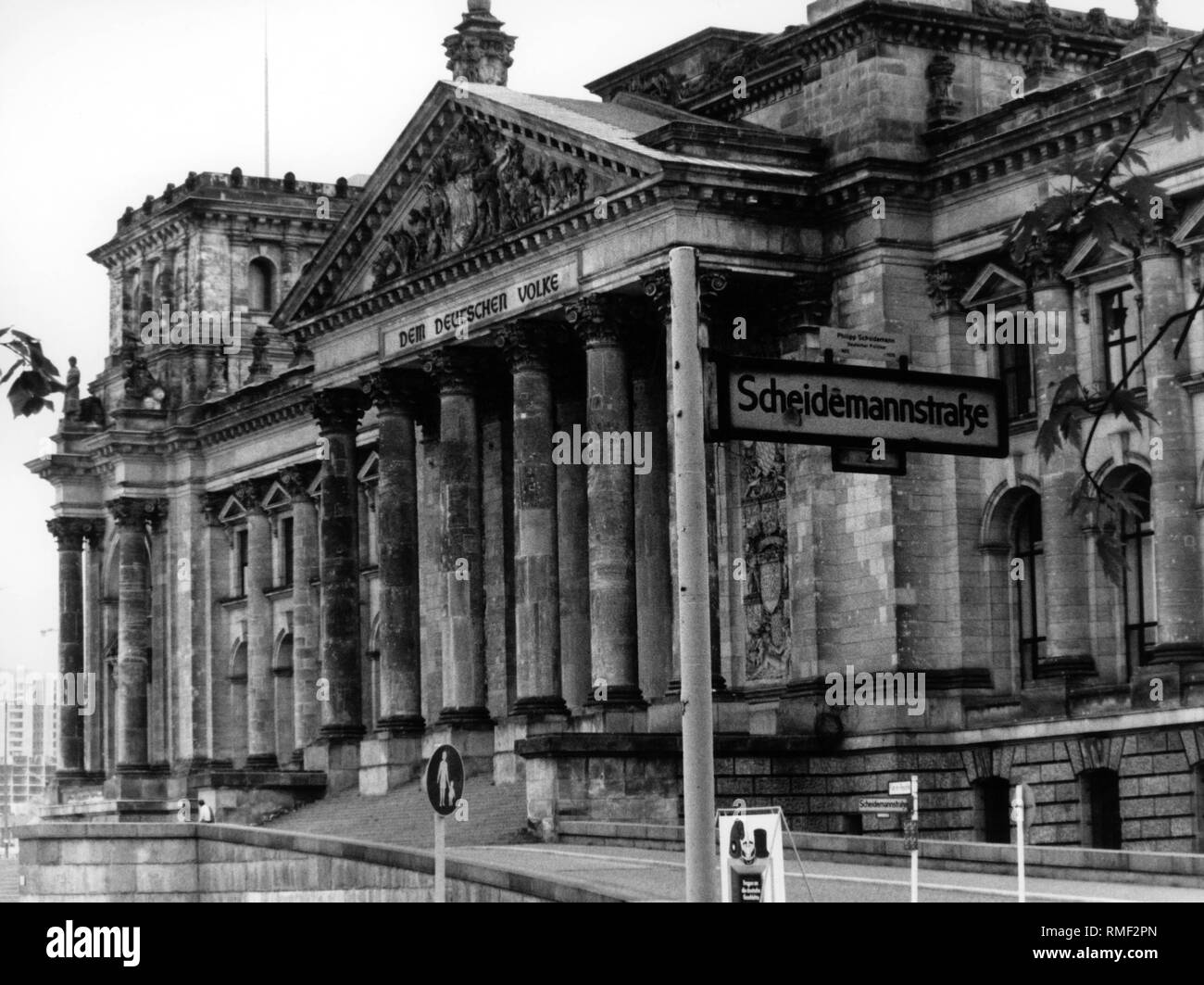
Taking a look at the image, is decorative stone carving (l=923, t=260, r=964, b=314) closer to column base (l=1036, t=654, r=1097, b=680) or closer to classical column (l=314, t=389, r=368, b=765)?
column base (l=1036, t=654, r=1097, b=680)

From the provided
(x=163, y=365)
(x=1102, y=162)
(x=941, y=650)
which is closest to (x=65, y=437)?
(x=163, y=365)

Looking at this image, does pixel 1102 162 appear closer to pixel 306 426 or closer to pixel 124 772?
pixel 306 426

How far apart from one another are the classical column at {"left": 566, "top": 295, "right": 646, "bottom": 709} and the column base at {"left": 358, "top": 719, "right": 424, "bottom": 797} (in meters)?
8.55

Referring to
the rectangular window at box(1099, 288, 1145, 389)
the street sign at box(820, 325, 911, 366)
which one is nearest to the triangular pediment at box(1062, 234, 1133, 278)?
the rectangular window at box(1099, 288, 1145, 389)

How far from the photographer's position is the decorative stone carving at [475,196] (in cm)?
5703

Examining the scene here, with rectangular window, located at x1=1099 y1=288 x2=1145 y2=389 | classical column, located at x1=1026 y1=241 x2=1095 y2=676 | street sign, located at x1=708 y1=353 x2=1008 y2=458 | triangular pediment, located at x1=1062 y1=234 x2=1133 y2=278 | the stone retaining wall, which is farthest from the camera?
triangular pediment, located at x1=1062 y1=234 x2=1133 y2=278

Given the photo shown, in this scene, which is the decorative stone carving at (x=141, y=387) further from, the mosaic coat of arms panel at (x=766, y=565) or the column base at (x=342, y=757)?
the mosaic coat of arms panel at (x=766, y=565)

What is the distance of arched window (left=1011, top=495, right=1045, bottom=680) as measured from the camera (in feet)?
172

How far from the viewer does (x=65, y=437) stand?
295 feet

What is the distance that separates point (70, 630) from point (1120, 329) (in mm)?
48851

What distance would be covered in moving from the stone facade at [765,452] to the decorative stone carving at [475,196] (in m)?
0.10

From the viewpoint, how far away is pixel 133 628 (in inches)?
3342

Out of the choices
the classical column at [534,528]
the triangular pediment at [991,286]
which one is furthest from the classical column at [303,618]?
the triangular pediment at [991,286]

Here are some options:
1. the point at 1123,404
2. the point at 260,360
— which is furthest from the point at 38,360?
the point at 260,360
